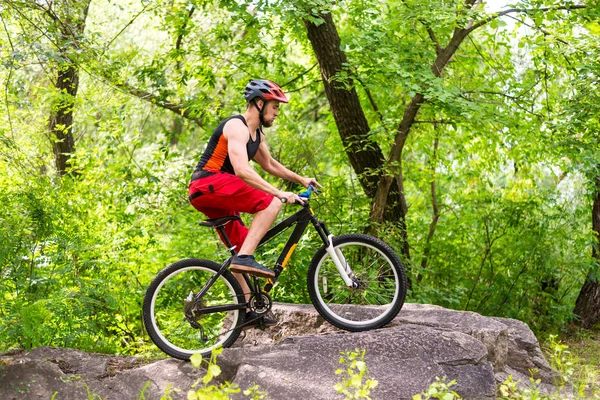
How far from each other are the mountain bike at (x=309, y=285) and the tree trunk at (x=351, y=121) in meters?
3.08

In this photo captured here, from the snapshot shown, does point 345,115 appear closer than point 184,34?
Yes

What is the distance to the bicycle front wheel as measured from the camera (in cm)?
482

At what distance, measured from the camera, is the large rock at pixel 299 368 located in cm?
429

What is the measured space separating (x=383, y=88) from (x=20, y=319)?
4.51m

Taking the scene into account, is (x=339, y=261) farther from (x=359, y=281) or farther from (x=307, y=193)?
(x=307, y=193)

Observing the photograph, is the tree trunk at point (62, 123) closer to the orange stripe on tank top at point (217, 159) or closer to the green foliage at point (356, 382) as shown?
the orange stripe on tank top at point (217, 159)

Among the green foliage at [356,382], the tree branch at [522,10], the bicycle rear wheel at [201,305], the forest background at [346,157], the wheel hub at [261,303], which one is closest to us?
the green foliage at [356,382]

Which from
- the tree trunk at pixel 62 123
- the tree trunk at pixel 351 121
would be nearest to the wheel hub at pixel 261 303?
the tree trunk at pixel 351 121

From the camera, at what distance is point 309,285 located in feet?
16.3

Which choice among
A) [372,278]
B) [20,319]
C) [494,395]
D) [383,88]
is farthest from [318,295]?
[383,88]

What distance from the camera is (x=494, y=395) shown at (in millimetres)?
4531

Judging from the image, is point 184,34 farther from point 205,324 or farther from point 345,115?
point 205,324

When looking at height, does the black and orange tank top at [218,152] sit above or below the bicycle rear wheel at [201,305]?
above

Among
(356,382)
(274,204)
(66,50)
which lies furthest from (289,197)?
(66,50)
